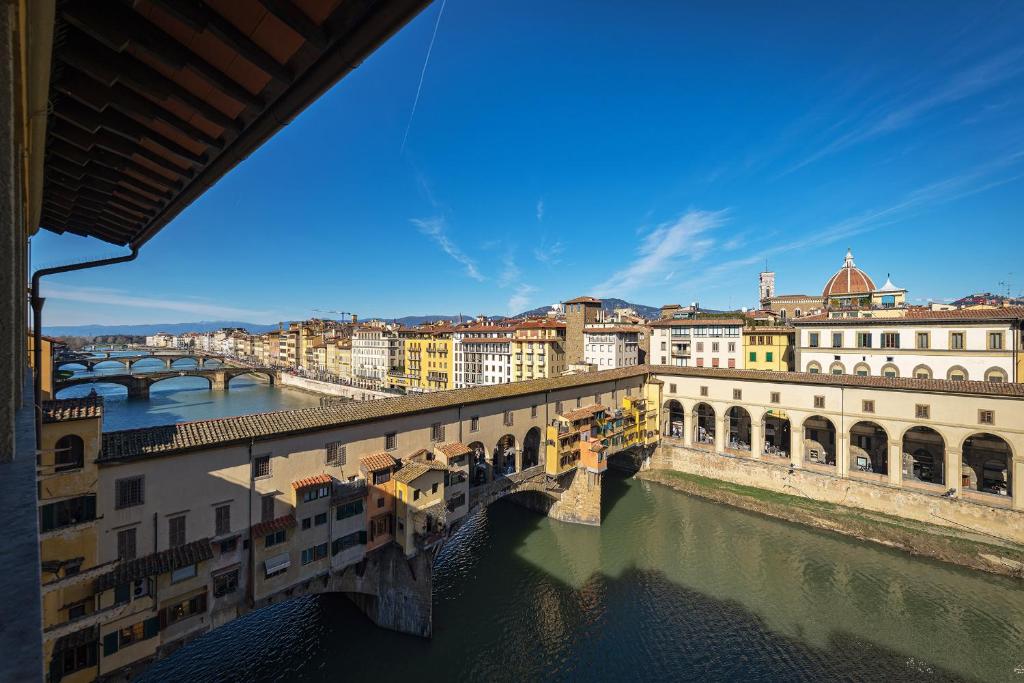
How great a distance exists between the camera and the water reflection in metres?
19.0

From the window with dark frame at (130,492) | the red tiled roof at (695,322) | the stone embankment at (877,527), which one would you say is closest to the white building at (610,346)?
the red tiled roof at (695,322)

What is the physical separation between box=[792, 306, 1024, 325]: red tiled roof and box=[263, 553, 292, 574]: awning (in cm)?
4225

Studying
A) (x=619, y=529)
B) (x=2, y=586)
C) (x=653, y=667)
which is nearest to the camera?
(x=2, y=586)

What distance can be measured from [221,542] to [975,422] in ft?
135

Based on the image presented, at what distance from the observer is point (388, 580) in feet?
67.9

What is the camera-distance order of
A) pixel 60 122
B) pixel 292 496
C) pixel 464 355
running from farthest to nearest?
pixel 464 355 → pixel 292 496 → pixel 60 122

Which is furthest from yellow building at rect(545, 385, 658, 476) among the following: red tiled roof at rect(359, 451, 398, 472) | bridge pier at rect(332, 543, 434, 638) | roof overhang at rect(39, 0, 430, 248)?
roof overhang at rect(39, 0, 430, 248)

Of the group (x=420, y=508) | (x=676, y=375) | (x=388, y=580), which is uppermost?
(x=676, y=375)

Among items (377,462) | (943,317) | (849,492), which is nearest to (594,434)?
(849,492)

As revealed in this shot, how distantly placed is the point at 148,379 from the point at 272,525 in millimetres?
84396

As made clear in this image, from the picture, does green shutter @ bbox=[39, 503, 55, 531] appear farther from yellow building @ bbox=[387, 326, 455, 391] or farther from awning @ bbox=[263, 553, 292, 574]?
yellow building @ bbox=[387, 326, 455, 391]

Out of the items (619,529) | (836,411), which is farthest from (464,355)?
(836,411)

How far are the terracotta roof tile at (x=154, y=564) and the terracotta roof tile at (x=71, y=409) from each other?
15.4 ft

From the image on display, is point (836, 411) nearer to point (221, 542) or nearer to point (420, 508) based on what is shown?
point (420, 508)
